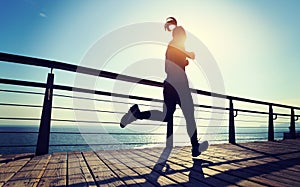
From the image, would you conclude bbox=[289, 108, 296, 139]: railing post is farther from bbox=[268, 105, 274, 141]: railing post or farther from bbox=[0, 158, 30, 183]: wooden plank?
bbox=[0, 158, 30, 183]: wooden plank

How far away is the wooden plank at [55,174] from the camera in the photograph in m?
1.42

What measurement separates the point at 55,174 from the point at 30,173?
0.21 meters

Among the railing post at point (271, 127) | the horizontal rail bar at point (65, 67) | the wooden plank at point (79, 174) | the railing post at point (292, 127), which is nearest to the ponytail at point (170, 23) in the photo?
the horizontal rail bar at point (65, 67)

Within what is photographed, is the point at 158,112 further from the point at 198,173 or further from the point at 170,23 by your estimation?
the point at 170,23

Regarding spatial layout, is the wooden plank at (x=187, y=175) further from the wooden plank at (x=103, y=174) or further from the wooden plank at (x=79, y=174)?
the wooden plank at (x=79, y=174)

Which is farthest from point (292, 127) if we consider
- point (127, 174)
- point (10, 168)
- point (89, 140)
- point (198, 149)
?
point (89, 140)

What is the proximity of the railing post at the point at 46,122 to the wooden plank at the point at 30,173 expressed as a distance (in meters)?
0.26

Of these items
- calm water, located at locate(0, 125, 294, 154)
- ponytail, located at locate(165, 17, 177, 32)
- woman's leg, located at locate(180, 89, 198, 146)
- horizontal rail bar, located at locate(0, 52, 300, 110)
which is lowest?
calm water, located at locate(0, 125, 294, 154)

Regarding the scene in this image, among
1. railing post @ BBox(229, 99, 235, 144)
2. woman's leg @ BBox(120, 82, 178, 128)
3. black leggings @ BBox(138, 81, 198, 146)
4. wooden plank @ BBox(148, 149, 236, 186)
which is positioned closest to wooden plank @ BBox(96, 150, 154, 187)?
wooden plank @ BBox(148, 149, 236, 186)

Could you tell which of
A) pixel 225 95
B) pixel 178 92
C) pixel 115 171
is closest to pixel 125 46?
pixel 225 95

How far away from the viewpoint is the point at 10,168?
5.93 feet

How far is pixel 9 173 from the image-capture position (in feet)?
5.39

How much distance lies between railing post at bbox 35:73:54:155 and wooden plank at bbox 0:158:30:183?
257 millimetres

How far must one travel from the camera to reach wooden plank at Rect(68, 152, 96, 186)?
1433mm
